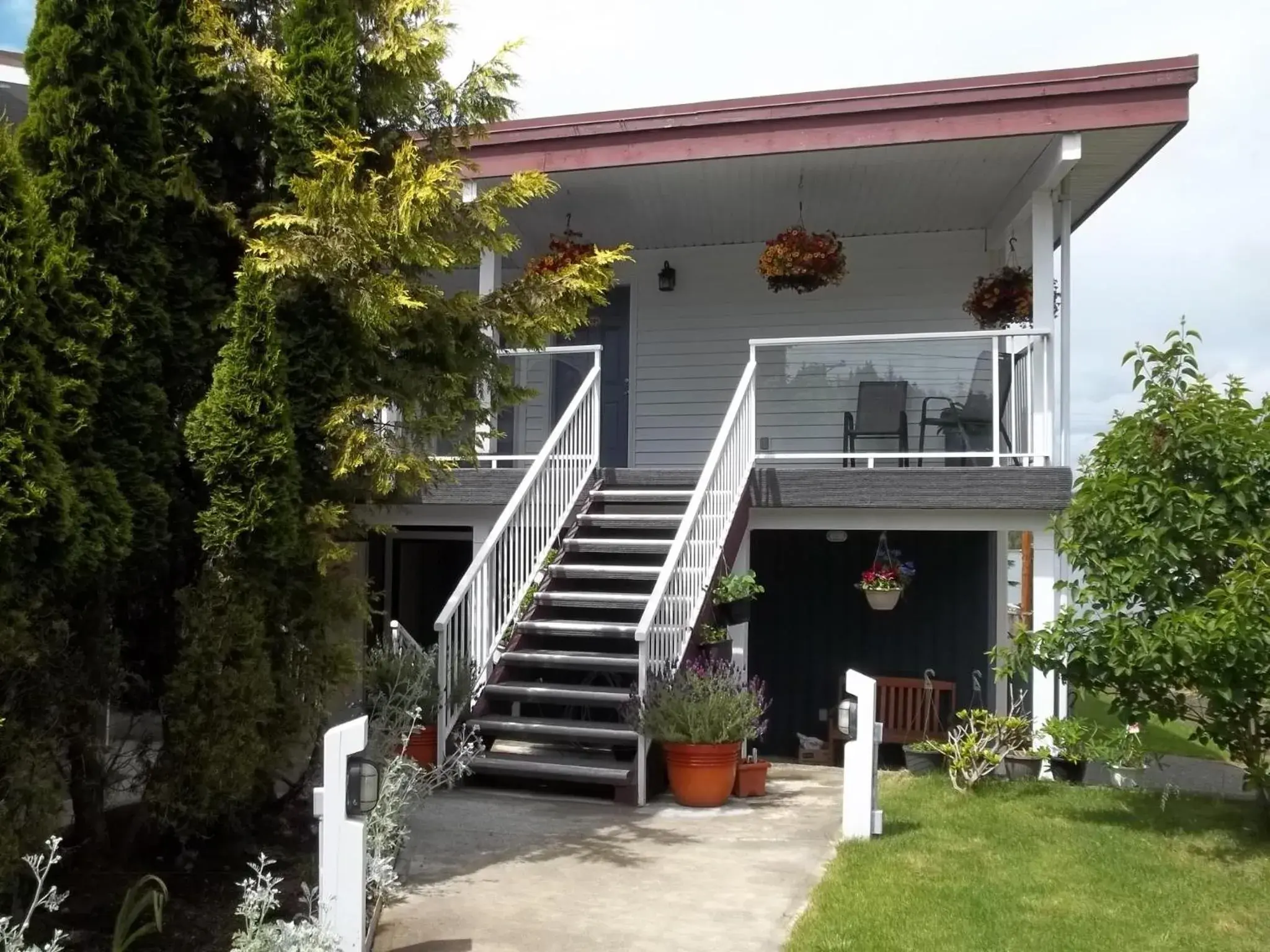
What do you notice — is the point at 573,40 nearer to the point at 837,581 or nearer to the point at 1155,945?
the point at 837,581

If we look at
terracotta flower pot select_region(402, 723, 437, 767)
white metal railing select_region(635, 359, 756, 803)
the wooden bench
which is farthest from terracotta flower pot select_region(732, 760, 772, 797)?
the wooden bench

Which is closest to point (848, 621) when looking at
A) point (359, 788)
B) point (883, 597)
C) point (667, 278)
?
point (883, 597)

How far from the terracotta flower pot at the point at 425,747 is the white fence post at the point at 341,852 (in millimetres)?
3225

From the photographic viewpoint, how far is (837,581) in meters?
10.5

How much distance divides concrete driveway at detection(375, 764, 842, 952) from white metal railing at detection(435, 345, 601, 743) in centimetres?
84

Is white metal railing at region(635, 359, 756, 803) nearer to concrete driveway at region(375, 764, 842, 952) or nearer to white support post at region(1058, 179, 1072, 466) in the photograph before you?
concrete driveway at region(375, 764, 842, 952)

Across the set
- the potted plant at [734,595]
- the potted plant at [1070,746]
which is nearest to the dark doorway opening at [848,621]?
the potted plant at [1070,746]

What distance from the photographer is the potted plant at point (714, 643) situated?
288 inches

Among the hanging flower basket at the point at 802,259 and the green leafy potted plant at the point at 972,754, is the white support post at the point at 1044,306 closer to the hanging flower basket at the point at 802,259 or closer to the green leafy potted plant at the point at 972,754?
the hanging flower basket at the point at 802,259

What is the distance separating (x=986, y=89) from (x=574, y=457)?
4063 mm

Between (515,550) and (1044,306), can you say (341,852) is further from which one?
(1044,306)

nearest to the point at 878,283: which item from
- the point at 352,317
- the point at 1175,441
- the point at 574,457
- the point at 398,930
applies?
the point at 574,457

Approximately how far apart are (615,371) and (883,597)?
4.07 meters

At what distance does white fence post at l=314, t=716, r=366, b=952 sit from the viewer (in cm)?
364
